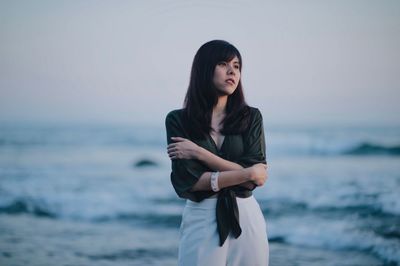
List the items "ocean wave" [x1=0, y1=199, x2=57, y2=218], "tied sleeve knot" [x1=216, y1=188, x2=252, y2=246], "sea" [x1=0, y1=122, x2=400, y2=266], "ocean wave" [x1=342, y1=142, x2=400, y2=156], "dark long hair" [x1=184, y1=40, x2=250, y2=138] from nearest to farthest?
"tied sleeve knot" [x1=216, y1=188, x2=252, y2=246] → "dark long hair" [x1=184, y1=40, x2=250, y2=138] → "sea" [x1=0, y1=122, x2=400, y2=266] → "ocean wave" [x1=0, y1=199, x2=57, y2=218] → "ocean wave" [x1=342, y1=142, x2=400, y2=156]

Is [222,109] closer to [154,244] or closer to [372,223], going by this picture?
[154,244]

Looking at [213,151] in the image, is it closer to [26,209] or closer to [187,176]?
[187,176]

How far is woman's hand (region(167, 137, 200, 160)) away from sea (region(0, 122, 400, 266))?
100 inches

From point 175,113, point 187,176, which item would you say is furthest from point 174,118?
point 187,176

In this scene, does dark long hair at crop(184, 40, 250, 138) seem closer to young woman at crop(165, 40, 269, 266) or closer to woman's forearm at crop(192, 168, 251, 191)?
young woman at crop(165, 40, 269, 266)

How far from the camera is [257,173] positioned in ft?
7.27

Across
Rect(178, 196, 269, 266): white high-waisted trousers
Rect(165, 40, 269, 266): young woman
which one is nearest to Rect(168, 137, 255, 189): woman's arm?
Rect(165, 40, 269, 266): young woman

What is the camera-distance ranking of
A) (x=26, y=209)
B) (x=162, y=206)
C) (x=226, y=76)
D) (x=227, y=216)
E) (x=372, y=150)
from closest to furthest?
(x=227, y=216)
(x=226, y=76)
(x=26, y=209)
(x=162, y=206)
(x=372, y=150)

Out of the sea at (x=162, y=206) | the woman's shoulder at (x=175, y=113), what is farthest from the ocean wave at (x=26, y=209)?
the woman's shoulder at (x=175, y=113)

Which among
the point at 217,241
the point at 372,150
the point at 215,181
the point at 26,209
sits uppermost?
the point at 215,181

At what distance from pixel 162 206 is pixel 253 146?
17.6ft

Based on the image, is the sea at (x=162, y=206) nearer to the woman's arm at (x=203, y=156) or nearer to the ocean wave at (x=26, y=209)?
the ocean wave at (x=26, y=209)

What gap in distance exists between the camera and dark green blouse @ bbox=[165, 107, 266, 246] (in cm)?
223

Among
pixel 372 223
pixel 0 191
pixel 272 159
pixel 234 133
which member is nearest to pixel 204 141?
pixel 234 133
